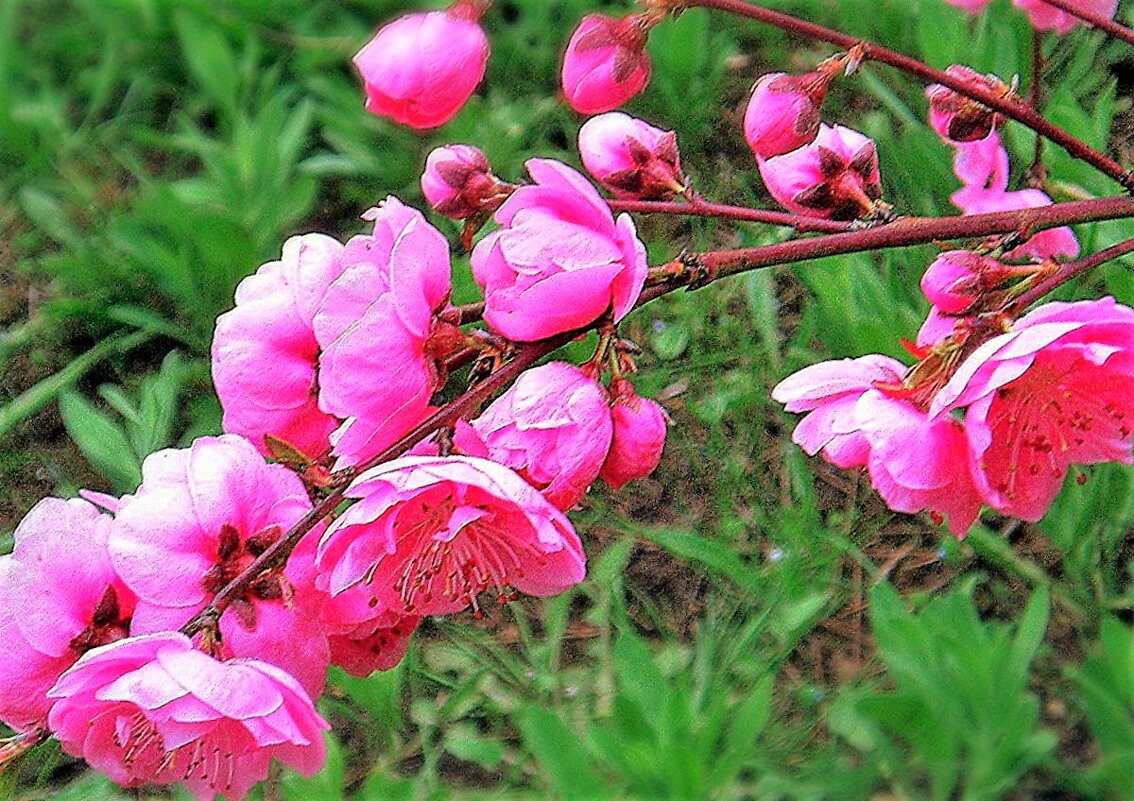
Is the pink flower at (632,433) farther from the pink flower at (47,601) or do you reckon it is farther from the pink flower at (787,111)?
the pink flower at (47,601)

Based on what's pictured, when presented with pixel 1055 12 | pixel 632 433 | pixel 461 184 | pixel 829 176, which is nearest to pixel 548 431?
pixel 632 433

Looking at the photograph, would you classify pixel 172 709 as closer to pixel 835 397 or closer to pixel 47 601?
pixel 47 601

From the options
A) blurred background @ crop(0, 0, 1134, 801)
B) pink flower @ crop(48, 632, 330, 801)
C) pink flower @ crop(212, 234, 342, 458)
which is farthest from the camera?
blurred background @ crop(0, 0, 1134, 801)

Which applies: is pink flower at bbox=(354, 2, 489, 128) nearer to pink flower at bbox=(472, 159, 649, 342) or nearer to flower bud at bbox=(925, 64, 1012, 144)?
pink flower at bbox=(472, 159, 649, 342)

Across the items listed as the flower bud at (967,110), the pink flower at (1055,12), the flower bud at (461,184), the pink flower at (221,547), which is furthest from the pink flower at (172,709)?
the pink flower at (1055,12)

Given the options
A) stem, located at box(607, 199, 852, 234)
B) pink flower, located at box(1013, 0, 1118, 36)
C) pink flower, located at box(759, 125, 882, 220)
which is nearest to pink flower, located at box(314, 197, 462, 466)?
Answer: stem, located at box(607, 199, 852, 234)
